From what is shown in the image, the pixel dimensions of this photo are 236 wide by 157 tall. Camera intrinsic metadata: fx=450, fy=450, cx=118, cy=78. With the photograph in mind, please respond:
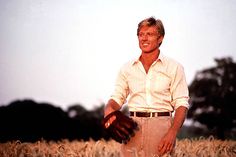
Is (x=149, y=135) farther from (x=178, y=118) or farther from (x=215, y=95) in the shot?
(x=215, y=95)

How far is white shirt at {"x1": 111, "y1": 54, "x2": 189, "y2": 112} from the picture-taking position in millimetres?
4285

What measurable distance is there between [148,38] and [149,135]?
95 cm

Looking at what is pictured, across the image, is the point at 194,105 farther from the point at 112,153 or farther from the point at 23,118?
the point at 112,153

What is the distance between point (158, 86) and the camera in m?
4.30

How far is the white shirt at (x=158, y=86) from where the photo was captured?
4285 millimetres

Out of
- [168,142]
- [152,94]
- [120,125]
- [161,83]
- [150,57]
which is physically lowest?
[168,142]

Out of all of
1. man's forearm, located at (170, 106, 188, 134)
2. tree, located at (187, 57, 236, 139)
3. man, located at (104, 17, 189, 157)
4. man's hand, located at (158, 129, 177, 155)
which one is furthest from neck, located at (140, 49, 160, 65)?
tree, located at (187, 57, 236, 139)

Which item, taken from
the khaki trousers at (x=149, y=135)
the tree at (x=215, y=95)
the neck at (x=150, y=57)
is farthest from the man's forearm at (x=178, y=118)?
the tree at (x=215, y=95)

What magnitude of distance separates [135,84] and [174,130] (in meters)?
0.60

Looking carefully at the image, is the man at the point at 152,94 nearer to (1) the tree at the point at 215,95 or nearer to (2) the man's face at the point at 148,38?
(2) the man's face at the point at 148,38

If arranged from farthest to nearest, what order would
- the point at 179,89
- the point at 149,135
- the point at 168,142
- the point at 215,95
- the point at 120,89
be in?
the point at 215,95 < the point at 120,89 < the point at 149,135 < the point at 179,89 < the point at 168,142

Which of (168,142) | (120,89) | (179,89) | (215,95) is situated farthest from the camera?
(215,95)

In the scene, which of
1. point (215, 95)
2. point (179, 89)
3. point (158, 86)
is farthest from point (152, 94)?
point (215, 95)

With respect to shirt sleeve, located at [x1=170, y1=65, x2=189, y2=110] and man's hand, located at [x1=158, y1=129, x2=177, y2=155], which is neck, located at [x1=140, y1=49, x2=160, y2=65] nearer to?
shirt sleeve, located at [x1=170, y1=65, x2=189, y2=110]
